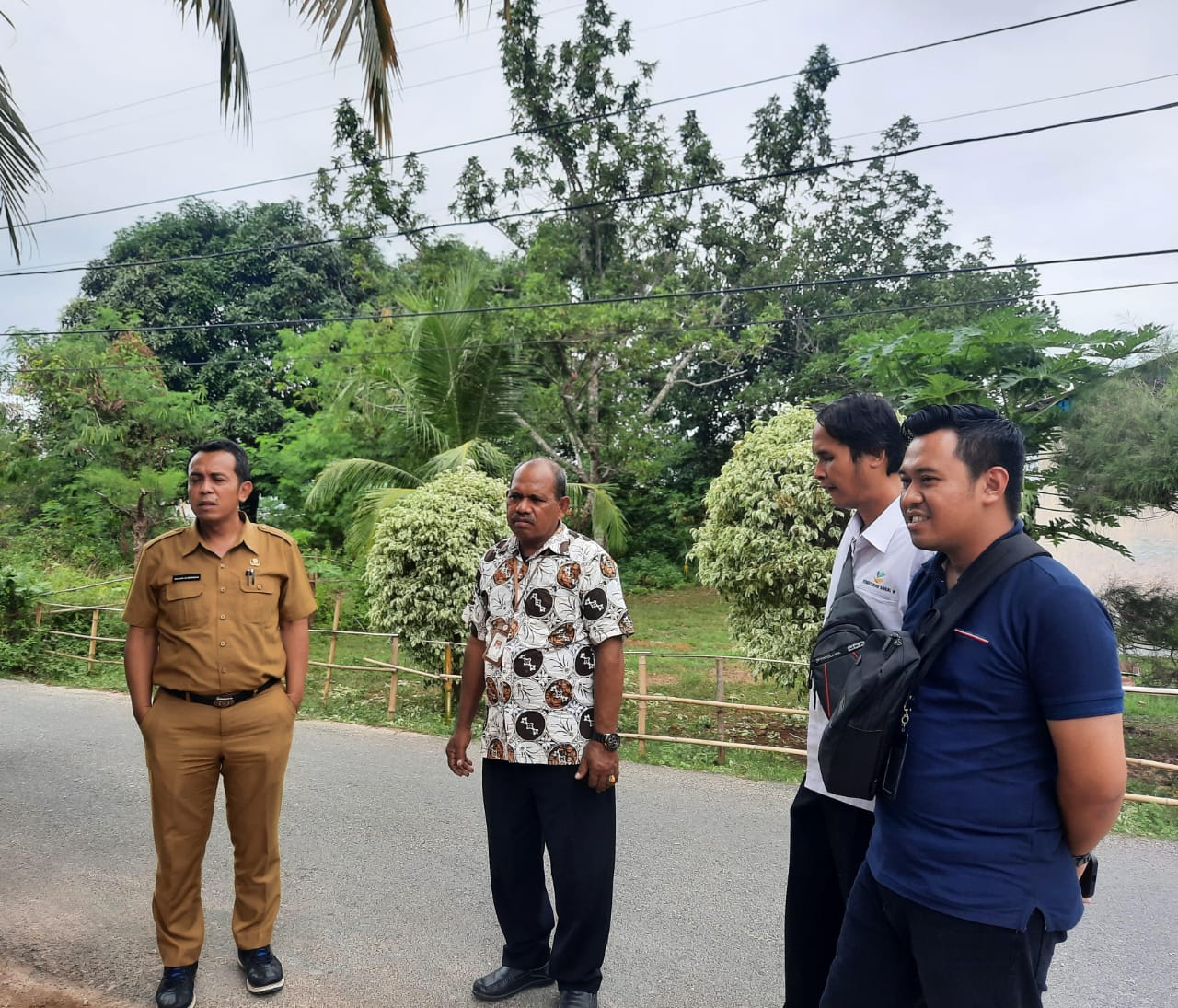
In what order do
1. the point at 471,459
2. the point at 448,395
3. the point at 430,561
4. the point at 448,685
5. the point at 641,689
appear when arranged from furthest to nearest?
the point at 448,395, the point at 471,459, the point at 430,561, the point at 448,685, the point at 641,689

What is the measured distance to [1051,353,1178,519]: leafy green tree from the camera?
29.0 feet

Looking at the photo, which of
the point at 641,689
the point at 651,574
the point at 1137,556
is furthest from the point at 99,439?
the point at 1137,556

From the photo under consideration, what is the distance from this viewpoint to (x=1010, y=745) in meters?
1.78

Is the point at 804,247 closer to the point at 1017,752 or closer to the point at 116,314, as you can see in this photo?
the point at 116,314

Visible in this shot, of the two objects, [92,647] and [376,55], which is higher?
[376,55]

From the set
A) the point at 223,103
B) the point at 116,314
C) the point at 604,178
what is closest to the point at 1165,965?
the point at 223,103

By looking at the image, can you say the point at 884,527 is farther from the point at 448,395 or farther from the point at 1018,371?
the point at 448,395

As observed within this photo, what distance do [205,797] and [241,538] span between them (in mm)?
935

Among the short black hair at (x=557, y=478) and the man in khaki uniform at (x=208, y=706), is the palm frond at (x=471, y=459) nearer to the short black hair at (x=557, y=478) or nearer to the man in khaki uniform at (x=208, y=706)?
the man in khaki uniform at (x=208, y=706)

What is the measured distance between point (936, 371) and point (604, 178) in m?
12.8

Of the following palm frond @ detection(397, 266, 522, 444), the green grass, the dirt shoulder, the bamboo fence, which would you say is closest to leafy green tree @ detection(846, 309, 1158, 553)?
the green grass

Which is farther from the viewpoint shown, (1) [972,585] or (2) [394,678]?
(2) [394,678]

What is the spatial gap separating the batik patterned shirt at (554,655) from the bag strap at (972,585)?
1.26m

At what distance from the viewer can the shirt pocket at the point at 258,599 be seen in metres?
3.25
